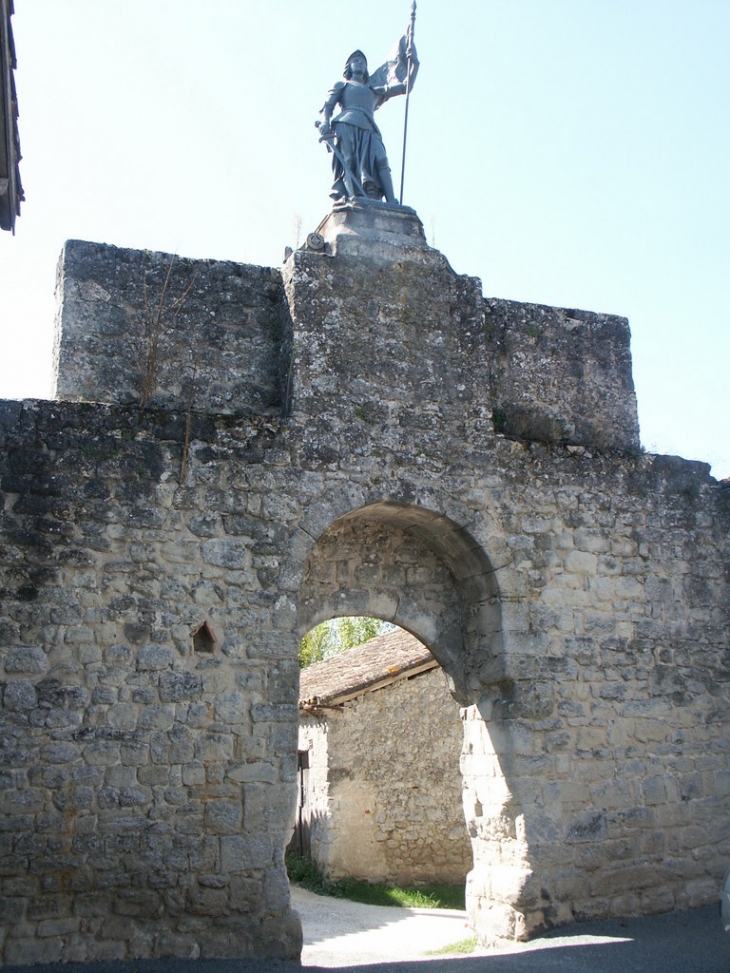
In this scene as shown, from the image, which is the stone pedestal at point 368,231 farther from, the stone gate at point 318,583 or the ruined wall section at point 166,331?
the ruined wall section at point 166,331

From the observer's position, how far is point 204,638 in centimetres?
639

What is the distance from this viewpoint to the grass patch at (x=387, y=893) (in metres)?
10.9

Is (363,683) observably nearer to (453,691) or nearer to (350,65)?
(453,691)

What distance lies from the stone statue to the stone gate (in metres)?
0.50

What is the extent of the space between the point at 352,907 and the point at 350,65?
29.3 ft

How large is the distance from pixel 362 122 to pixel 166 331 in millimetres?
2660

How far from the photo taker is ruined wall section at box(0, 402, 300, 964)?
572cm

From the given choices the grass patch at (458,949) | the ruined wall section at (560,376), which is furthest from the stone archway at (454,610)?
the ruined wall section at (560,376)

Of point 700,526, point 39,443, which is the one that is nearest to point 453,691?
point 700,526

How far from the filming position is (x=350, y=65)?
843cm

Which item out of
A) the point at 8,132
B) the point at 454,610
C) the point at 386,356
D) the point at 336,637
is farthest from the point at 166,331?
the point at 336,637

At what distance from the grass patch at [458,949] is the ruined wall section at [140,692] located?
67.9 inches

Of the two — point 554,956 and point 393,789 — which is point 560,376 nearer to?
point 554,956

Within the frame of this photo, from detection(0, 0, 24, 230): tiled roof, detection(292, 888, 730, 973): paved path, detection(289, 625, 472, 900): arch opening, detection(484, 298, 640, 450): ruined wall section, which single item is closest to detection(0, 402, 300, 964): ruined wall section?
detection(292, 888, 730, 973): paved path
